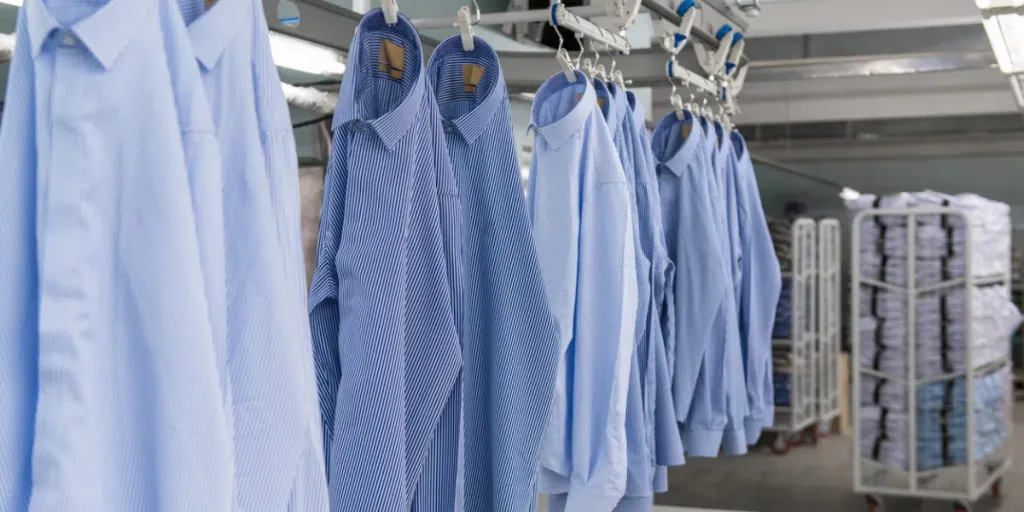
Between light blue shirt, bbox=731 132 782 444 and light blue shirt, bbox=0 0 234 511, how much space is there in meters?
2.30

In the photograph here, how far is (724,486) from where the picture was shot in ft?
24.6

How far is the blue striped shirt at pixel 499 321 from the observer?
1731 millimetres

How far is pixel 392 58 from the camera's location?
5.66 ft

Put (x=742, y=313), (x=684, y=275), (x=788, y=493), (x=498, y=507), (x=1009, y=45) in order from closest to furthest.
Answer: (x=498, y=507)
(x=684, y=275)
(x=742, y=313)
(x=1009, y=45)
(x=788, y=493)

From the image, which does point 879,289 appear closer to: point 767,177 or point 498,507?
point 498,507

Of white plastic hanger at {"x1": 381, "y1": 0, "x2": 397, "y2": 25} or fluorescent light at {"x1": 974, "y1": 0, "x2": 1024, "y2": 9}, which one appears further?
fluorescent light at {"x1": 974, "y1": 0, "x2": 1024, "y2": 9}

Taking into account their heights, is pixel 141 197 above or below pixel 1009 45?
below

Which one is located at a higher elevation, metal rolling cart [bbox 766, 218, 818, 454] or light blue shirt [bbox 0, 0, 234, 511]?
light blue shirt [bbox 0, 0, 234, 511]

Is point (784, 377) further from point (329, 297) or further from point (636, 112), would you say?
point (329, 297)

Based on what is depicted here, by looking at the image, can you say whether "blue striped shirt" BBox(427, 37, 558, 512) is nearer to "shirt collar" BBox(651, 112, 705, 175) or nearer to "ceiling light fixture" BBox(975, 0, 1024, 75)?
"shirt collar" BBox(651, 112, 705, 175)

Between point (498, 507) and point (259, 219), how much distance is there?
30.1 inches

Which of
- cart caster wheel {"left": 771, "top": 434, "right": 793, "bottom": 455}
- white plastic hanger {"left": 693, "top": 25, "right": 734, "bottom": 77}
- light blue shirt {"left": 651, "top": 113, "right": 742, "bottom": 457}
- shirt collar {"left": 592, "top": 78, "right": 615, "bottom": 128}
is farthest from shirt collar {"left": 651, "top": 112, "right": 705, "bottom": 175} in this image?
cart caster wheel {"left": 771, "top": 434, "right": 793, "bottom": 455}

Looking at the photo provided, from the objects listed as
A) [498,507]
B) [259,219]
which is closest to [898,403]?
[498,507]

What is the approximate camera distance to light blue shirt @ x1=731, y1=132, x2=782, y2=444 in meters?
3.13
